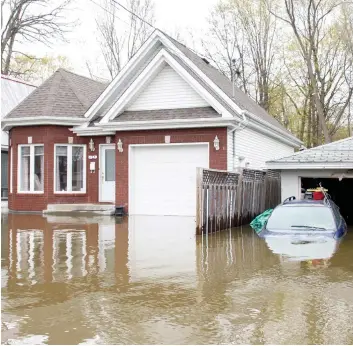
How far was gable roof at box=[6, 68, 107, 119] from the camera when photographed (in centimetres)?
2147

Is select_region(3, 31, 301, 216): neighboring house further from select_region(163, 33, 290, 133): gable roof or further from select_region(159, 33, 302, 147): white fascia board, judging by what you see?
select_region(163, 33, 290, 133): gable roof

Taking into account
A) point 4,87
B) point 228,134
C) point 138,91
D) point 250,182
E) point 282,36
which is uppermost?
point 282,36

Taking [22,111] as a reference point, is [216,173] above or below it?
below

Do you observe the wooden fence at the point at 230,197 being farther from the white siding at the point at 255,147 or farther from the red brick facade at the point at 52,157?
the red brick facade at the point at 52,157

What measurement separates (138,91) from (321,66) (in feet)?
66.9

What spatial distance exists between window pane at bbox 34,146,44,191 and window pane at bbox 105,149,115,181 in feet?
8.11

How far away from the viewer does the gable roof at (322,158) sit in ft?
52.1

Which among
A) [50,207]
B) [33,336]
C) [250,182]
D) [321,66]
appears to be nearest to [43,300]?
[33,336]

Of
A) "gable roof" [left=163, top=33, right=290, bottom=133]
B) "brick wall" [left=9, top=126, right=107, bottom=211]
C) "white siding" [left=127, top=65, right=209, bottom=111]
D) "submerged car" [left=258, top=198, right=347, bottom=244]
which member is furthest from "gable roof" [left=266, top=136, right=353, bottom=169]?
"brick wall" [left=9, top=126, right=107, bottom=211]

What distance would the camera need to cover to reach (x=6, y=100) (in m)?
30.5

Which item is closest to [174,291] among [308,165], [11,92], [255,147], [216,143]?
[308,165]

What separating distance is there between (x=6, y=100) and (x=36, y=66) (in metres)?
19.5

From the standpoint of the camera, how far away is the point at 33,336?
5.58 meters

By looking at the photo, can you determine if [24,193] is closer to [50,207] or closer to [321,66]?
[50,207]
